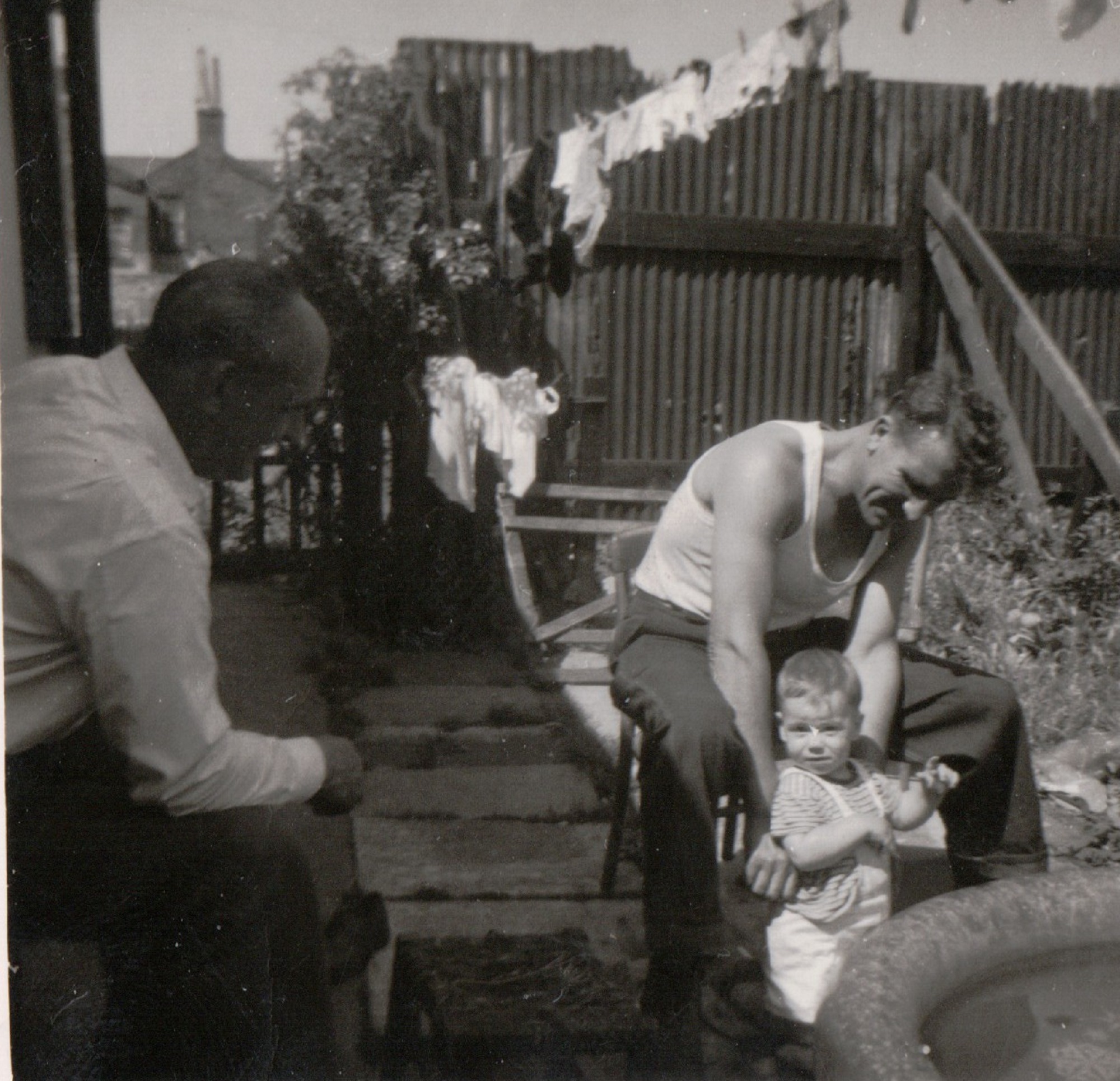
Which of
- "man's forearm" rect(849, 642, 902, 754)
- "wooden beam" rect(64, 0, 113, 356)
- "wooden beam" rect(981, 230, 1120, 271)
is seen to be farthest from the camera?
"wooden beam" rect(981, 230, 1120, 271)

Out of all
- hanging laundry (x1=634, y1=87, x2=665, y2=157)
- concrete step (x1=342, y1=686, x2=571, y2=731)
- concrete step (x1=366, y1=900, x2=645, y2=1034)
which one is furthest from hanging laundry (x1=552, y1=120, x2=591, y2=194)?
concrete step (x1=366, y1=900, x2=645, y2=1034)

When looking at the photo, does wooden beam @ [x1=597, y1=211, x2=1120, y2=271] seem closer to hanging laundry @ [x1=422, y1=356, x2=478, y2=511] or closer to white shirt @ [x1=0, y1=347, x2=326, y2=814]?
hanging laundry @ [x1=422, y1=356, x2=478, y2=511]

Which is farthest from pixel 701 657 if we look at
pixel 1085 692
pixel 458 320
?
pixel 458 320

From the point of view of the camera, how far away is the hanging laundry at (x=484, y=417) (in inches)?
176

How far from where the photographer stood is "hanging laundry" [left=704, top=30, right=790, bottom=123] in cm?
311

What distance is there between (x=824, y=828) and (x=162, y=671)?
1.25m

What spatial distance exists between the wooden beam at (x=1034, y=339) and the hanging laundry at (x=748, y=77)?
1348mm

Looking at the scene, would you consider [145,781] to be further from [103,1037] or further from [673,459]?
[673,459]

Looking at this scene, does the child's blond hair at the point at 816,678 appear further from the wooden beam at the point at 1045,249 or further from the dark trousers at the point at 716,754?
the wooden beam at the point at 1045,249

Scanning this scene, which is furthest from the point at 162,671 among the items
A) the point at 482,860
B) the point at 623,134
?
the point at 623,134

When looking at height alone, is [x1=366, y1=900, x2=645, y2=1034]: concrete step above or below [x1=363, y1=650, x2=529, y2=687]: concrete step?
below

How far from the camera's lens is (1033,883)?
57.9 inches

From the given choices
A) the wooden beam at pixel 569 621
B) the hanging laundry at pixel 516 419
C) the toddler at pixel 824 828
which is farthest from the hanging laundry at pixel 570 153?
the toddler at pixel 824 828

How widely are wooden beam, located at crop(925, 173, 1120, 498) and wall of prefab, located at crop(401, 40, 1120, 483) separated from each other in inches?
6.8
